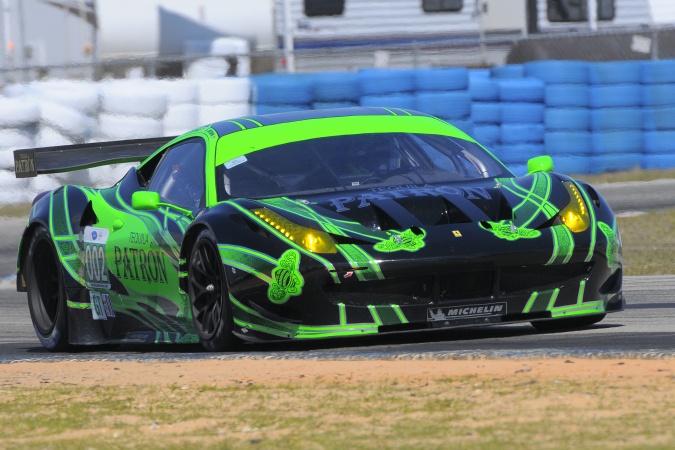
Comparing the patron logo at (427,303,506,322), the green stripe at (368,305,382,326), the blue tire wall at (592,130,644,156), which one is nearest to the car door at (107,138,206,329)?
the green stripe at (368,305,382,326)

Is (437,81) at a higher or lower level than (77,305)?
higher

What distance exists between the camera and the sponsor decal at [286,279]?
6.13 metres

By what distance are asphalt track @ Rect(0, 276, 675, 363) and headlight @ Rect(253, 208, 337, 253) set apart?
1.51 feet

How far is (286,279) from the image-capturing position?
6152 millimetres

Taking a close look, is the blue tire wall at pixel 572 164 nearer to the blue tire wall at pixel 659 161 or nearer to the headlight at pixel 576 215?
the blue tire wall at pixel 659 161

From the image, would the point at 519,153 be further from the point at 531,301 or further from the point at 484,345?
the point at 484,345

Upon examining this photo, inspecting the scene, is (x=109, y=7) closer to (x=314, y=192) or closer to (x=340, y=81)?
(x=340, y=81)

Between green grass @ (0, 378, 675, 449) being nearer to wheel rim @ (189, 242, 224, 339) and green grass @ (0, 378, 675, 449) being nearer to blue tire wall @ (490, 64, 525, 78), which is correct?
wheel rim @ (189, 242, 224, 339)

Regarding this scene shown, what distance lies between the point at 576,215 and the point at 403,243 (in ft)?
3.03

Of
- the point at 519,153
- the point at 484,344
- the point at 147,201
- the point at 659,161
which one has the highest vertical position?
the point at 147,201

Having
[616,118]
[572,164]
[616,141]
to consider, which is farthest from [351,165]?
[616,141]

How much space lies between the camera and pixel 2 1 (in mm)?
24188

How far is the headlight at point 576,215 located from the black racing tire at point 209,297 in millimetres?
1590

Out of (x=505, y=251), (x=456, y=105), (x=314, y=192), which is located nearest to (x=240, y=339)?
(x=314, y=192)
